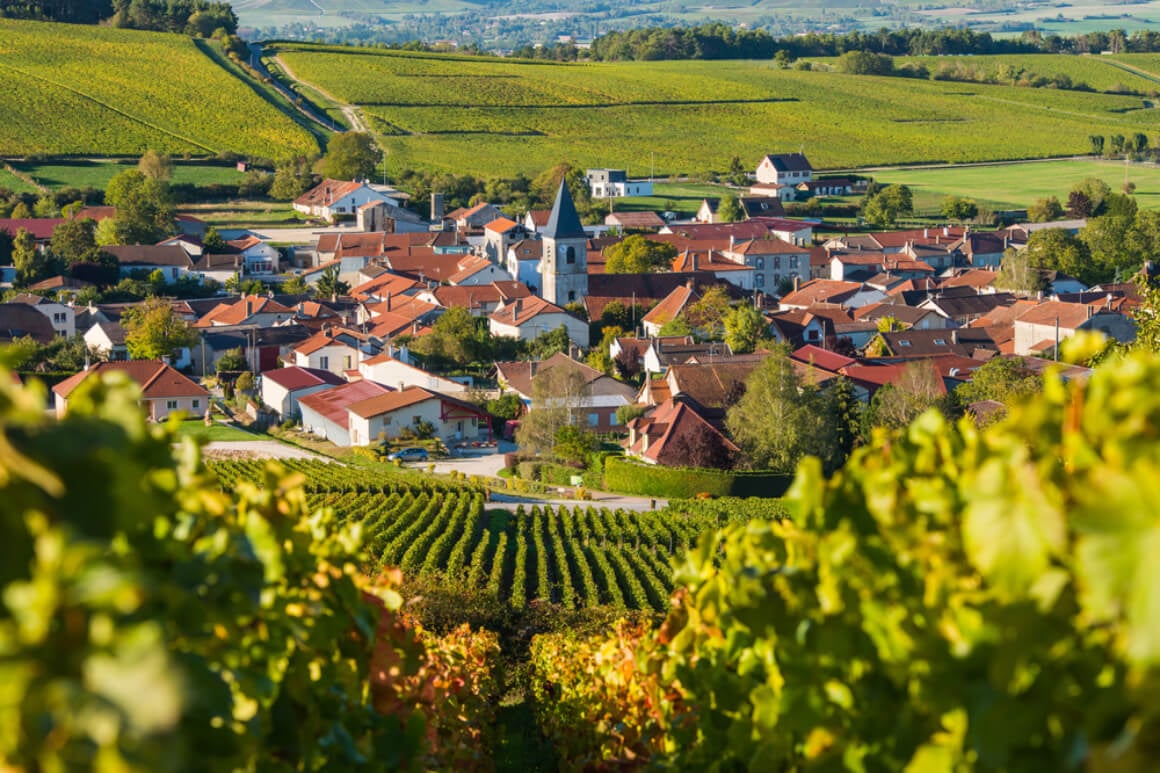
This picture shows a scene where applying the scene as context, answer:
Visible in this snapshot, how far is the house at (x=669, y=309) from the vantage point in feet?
192

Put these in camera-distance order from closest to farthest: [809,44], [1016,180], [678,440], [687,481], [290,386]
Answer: [687,481], [678,440], [290,386], [1016,180], [809,44]

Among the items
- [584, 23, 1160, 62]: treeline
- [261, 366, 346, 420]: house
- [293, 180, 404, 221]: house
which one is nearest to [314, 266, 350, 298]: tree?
[293, 180, 404, 221]: house

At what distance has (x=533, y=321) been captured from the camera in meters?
56.9

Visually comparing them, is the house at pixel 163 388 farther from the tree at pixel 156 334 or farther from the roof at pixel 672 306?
the roof at pixel 672 306

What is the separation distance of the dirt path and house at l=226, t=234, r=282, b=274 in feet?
135

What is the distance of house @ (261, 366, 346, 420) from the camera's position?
152 feet

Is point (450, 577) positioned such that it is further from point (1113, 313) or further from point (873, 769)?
point (1113, 313)

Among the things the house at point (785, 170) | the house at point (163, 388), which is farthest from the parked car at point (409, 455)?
the house at point (785, 170)

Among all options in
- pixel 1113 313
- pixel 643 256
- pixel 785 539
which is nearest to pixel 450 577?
pixel 785 539

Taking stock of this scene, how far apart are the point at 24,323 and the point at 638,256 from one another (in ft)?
95.8

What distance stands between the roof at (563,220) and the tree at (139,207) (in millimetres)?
23973

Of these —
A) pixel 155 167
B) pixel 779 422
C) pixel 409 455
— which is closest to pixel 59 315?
pixel 409 455

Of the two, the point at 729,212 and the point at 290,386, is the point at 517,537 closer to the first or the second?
the point at 290,386

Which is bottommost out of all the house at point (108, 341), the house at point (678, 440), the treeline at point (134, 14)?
the house at point (108, 341)
